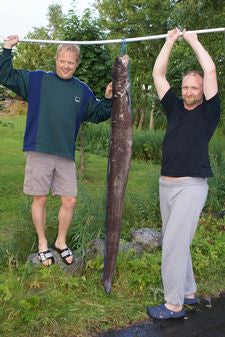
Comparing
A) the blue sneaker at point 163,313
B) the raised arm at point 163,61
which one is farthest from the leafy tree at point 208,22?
the blue sneaker at point 163,313

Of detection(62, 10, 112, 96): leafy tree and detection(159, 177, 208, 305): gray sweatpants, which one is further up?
detection(62, 10, 112, 96): leafy tree

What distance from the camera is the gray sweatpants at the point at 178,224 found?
4039 mm

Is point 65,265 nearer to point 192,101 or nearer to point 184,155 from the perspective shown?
Answer: point 184,155

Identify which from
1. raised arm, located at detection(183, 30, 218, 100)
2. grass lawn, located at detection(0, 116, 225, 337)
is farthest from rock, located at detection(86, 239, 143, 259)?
raised arm, located at detection(183, 30, 218, 100)

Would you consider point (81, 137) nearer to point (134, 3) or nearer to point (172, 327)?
point (172, 327)

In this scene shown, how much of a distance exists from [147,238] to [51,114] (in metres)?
2.06

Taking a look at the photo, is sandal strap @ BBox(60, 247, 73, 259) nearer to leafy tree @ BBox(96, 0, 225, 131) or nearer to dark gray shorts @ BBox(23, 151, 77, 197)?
dark gray shorts @ BBox(23, 151, 77, 197)

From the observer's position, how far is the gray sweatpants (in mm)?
4039

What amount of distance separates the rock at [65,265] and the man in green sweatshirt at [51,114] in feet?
1.14

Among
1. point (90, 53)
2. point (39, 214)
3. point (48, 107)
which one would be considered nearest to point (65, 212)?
point (39, 214)

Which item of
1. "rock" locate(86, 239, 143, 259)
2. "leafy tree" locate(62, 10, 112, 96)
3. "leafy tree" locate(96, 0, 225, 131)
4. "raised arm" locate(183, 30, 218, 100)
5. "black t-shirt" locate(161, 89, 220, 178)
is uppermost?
"leafy tree" locate(96, 0, 225, 131)

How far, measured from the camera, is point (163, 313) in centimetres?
426

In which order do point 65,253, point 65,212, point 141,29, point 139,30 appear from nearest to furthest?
point 65,212
point 65,253
point 141,29
point 139,30

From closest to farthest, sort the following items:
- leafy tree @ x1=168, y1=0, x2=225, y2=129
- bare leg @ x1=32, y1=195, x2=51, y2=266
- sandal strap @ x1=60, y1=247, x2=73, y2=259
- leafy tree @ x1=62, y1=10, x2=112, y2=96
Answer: bare leg @ x1=32, y1=195, x2=51, y2=266 → sandal strap @ x1=60, y1=247, x2=73, y2=259 → leafy tree @ x1=168, y1=0, x2=225, y2=129 → leafy tree @ x1=62, y1=10, x2=112, y2=96
